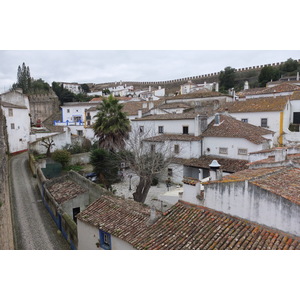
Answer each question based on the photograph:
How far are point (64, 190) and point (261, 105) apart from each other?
66.2 feet

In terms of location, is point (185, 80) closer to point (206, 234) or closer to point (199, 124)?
point (199, 124)

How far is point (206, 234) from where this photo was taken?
695cm

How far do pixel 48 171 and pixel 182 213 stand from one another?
1675cm

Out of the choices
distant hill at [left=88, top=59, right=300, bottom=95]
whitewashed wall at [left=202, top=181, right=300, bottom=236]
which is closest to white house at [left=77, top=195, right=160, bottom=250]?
whitewashed wall at [left=202, top=181, right=300, bottom=236]

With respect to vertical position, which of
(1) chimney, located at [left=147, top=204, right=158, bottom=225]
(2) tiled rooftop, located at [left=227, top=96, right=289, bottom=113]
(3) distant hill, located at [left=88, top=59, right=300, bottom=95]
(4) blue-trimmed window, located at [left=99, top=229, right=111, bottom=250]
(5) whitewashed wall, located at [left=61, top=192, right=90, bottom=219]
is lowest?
(5) whitewashed wall, located at [left=61, top=192, right=90, bottom=219]

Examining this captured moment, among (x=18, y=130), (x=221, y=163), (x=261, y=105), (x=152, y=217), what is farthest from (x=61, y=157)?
(x=261, y=105)

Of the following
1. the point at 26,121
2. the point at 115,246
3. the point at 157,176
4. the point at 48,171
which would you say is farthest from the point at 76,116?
the point at 115,246

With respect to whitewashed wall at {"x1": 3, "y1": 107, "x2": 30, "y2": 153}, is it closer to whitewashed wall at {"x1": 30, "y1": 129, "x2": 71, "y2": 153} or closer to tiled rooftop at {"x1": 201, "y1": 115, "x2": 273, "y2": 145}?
whitewashed wall at {"x1": 30, "y1": 129, "x2": 71, "y2": 153}

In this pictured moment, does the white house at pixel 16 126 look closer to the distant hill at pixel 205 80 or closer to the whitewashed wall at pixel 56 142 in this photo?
the whitewashed wall at pixel 56 142

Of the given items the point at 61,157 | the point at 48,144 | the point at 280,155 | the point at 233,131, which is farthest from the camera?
the point at 48,144

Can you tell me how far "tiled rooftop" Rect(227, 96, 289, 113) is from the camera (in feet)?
81.6

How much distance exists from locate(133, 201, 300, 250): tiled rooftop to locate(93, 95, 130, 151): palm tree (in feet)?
47.3

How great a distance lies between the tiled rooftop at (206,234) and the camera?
6223mm

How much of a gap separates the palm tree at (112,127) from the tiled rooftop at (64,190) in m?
5.67
